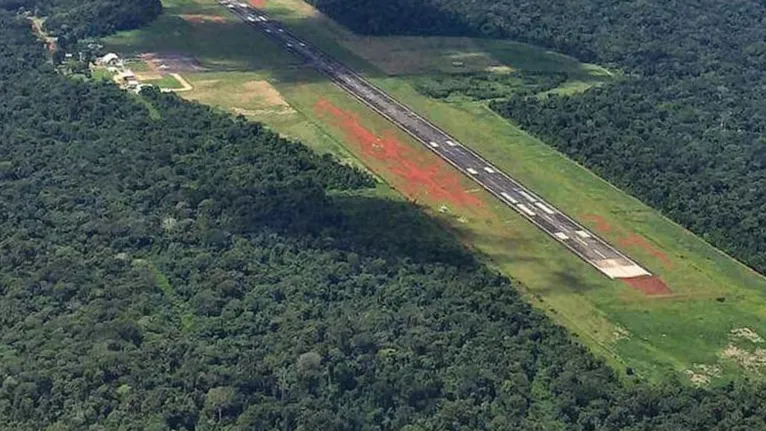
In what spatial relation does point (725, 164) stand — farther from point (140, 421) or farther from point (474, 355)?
point (140, 421)

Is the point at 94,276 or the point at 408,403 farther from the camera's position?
Result: the point at 94,276

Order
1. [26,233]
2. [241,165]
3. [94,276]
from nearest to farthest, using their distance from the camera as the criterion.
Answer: [94,276] < [26,233] < [241,165]

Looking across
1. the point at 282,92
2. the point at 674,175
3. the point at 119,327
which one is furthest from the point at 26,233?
the point at 674,175

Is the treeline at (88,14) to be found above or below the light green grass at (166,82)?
above

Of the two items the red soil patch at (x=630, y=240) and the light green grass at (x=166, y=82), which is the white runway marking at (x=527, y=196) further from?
the light green grass at (x=166, y=82)

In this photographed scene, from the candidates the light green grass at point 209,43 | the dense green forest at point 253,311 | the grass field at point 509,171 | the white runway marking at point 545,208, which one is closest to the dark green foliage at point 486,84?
the grass field at point 509,171

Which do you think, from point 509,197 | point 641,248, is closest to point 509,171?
point 509,197

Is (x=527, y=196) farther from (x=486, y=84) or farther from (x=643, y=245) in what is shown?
(x=486, y=84)
